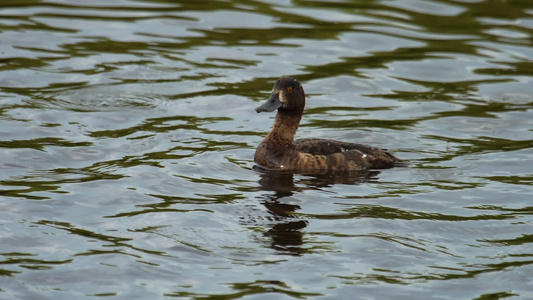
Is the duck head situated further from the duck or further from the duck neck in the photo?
the duck neck

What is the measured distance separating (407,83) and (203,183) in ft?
19.0

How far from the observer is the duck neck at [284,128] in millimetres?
12539

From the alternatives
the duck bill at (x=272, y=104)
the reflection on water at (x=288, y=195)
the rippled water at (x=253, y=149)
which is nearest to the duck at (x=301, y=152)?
the duck bill at (x=272, y=104)

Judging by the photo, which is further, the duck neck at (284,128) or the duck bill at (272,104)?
the duck neck at (284,128)

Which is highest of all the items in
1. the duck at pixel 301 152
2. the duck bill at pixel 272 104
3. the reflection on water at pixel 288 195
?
the duck bill at pixel 272 104

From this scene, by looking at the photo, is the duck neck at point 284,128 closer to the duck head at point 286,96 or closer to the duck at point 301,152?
the duck at point 301,152

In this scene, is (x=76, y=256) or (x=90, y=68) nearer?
(x=76, y=256)

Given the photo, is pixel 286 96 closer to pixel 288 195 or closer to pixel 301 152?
pixel 301 152

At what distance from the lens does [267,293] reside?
27.8ft

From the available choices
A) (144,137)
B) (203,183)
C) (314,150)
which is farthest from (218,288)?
(144,137)

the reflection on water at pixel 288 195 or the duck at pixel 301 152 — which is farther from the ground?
the duck at pixel 301 152

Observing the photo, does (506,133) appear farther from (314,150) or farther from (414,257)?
(414,257)

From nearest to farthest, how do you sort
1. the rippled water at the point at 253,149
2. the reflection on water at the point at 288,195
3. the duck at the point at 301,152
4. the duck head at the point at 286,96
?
the rippled water at the point at 253,149 < the reflection on water at the point at 288,195 < the duck at the point at 301,152 < the duck head at the point at 286,96

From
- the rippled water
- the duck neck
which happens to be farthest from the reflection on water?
the duck neck
